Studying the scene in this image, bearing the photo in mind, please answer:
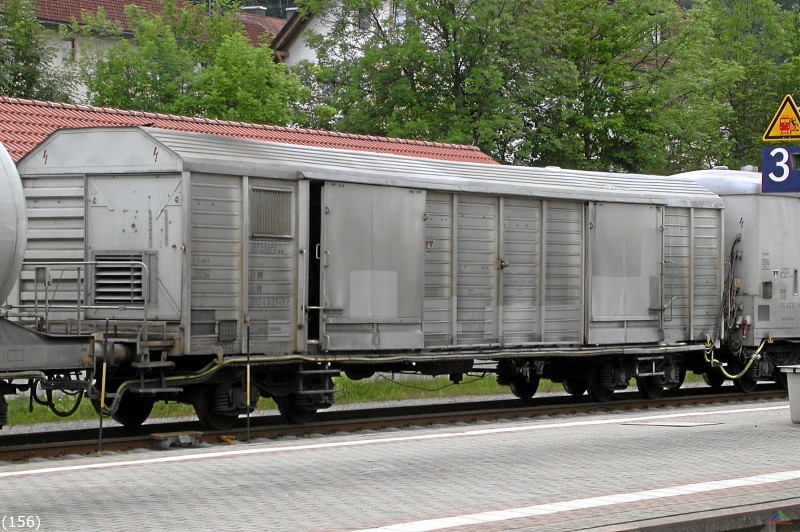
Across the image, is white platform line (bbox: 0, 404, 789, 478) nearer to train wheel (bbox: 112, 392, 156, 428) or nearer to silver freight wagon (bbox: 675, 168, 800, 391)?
train wheel (bbox: 112, 392, 156, 428)

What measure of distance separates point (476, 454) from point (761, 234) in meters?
11.1

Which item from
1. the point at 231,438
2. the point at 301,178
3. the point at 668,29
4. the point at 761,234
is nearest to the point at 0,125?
the point at 301,178

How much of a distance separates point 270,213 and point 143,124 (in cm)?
854

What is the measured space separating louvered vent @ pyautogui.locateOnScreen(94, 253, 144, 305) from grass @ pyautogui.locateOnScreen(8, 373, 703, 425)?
2262 mm

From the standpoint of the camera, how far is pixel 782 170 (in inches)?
624

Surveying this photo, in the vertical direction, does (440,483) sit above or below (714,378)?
below

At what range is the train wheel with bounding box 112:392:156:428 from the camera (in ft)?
51.3

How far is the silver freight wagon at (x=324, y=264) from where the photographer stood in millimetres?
14633

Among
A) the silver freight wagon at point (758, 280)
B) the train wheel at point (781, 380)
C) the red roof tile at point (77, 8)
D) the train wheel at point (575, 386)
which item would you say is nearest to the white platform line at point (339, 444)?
the train wheel at point (575, 386)

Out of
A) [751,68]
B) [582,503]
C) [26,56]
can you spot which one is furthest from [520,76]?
[582,503]

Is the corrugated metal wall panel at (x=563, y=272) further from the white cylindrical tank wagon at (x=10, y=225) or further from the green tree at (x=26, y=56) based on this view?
the green tree at (x=26, y=56)

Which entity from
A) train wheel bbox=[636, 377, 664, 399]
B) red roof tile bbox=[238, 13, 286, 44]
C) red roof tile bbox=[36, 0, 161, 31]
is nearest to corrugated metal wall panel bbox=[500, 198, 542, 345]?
train wheel bbox=[636, 377, 664, 399]

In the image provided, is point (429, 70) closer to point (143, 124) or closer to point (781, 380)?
point (143, 124)

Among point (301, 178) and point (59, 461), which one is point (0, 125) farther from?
point (59, 461)
